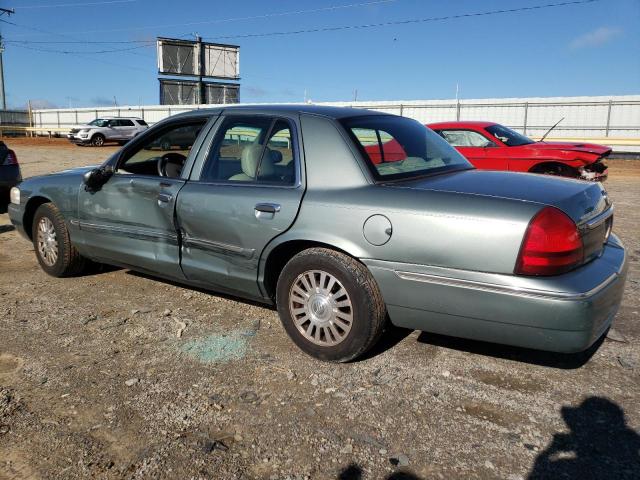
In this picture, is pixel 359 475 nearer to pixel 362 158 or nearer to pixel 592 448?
pixel 592 448

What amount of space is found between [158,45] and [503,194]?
44.2 metres

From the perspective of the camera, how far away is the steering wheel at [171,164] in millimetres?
4238

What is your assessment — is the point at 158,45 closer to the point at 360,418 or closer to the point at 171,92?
the point at 171,92

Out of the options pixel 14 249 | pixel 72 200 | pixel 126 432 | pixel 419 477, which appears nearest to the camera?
pixel 419 477

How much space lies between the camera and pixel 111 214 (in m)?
4.48

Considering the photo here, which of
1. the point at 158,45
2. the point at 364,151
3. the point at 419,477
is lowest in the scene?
the point at 419,477

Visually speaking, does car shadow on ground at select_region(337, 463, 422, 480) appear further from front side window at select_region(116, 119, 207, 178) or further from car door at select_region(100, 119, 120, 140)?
car door at select_region(100, 119, 120, 140)

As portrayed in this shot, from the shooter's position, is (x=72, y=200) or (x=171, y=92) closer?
(x=72, y=200)

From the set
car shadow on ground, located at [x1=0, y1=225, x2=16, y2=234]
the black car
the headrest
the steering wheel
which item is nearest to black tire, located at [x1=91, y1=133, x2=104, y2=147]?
the black car

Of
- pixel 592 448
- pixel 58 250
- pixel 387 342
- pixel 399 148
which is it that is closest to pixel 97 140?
pixel 58 250

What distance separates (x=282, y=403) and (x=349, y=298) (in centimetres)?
68

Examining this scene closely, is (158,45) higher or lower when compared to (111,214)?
higher

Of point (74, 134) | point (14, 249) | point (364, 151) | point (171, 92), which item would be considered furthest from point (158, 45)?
point (364, 151)

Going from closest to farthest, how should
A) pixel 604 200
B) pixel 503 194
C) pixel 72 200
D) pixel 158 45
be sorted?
pixel 503 194 → pixel 604 200 → pixel 72 200 → pixel 158 45
